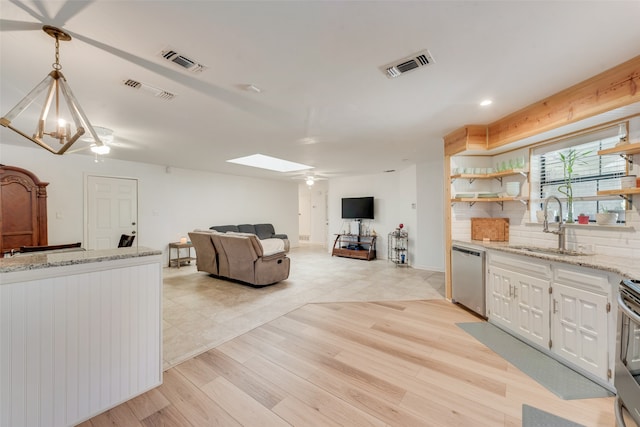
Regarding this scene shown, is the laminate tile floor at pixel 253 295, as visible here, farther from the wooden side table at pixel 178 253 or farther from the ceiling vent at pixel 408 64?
the ceiling vent at pixel 408 64

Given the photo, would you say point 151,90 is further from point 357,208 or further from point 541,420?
point 357,208

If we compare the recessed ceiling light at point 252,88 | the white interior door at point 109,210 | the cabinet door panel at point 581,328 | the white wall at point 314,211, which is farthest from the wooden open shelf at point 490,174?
the white wall at point 314,211

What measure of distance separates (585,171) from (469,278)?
168 cm

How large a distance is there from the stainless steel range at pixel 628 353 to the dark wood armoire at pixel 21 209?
6707 millimetres

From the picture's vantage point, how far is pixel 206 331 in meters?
2.79

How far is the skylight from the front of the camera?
602cm

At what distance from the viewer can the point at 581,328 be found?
78.7 inches

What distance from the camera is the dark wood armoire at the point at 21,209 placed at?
383 cm

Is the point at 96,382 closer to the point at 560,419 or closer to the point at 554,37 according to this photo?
the point at 560,419

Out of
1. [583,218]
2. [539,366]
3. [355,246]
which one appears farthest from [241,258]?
[583,218]

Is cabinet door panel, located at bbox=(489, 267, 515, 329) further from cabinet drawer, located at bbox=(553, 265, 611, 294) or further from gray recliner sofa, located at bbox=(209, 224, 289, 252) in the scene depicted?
gray recliner sofa, located at bbox=(209, 224, 289, 252)

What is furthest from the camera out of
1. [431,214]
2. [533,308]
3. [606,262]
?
[431,214]

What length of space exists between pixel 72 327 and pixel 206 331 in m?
1.39

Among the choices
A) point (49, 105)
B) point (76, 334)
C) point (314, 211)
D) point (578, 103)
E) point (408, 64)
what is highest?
point (408, 64)
